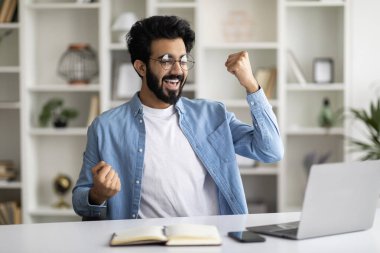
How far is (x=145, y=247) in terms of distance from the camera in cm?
180

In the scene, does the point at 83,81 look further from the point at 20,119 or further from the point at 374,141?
the point at 374,141

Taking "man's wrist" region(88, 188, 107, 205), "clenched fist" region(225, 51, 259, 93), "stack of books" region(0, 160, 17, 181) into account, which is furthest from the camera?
"stack of books" region(0, 160, 17, 181)

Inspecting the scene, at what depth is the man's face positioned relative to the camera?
2605 mm

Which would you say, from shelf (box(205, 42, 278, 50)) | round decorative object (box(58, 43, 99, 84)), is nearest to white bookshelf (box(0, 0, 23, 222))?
round decorative object (box(58, 43, 99, 84))

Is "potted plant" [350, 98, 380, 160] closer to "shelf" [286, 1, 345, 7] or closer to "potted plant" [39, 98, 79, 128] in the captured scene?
"shelf" [286, 1, 345, 7]

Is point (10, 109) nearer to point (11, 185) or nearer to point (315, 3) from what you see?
point (11, 185)

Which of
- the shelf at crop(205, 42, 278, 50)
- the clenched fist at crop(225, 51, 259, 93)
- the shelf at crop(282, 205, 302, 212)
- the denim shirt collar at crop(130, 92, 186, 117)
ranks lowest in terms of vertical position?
the shelf at crop(282, 205, 302, 212)

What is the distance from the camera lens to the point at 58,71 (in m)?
4.92

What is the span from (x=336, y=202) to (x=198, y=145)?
82 centimetres

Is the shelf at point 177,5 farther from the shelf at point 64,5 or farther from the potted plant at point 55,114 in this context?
the potted plant at point 55,114

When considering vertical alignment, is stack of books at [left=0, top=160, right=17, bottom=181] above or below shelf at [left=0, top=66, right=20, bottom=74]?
below

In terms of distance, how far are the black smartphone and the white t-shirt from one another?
0.63 metres

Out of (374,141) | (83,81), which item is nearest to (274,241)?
(374,141)

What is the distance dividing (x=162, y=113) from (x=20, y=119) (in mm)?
2421
